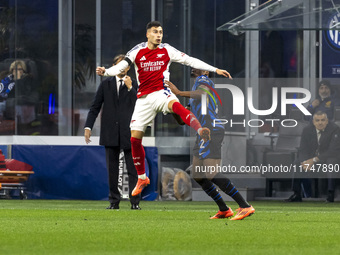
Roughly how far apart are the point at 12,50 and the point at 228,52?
4230 mm

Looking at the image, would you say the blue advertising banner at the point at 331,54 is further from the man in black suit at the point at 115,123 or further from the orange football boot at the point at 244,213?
the orange football boot at the point at 244,213

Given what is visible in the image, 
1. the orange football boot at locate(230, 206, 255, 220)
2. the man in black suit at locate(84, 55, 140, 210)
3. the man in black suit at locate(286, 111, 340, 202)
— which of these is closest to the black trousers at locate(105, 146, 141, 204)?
the man in black suit at locate(84, 55, 140, 210)

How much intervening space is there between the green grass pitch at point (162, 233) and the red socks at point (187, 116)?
1.02 metres

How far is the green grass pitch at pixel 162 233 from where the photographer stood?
304 inches

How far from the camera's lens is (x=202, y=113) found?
39.1 ft

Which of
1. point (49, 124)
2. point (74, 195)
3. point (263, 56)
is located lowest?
point (74, 195)

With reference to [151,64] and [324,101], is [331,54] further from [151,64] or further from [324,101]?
[151,64]

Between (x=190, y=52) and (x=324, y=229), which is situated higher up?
(x=190, y=52)

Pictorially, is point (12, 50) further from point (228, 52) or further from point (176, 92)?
point (176, 92)

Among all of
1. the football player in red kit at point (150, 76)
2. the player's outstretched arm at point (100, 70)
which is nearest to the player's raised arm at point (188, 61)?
the football player in red kit at point (150, 76)

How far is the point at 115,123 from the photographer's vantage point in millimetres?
14281

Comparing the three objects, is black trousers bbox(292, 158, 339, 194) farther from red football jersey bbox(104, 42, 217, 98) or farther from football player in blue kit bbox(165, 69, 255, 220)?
red football jersey bbox(104, 42, 217, 98)

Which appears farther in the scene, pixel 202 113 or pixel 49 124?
pixel 49 124

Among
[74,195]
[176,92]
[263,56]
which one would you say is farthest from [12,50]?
[176,92]
